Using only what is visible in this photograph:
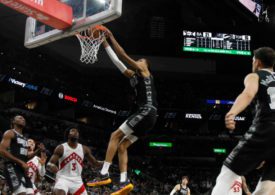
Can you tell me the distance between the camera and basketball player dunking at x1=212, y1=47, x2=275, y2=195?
177 inches

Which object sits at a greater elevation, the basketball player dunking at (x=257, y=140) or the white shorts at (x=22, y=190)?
the basketball player dunking at (x=257, y=140)

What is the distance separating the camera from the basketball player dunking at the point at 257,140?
4.50 metres

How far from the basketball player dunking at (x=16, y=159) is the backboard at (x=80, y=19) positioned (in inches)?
80.8

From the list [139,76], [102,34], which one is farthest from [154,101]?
[102,34]

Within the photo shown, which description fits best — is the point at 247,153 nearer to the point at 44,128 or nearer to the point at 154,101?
the point at 154,101

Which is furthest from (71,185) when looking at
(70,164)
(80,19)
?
(80,19)

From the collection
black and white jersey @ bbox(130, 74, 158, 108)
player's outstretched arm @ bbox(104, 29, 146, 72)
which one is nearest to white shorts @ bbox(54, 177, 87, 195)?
black and white jersey @ bbox(130, 74, 158, 108)

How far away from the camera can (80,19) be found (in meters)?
8.83

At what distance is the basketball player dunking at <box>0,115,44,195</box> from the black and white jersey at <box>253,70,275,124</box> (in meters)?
4.95

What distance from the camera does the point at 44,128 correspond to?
2723 cm

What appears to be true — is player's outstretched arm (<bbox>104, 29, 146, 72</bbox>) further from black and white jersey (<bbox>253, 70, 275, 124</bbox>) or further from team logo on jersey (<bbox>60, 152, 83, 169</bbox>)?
black and white jersey (<bbox>253, 70, 275, 124</bbox>)

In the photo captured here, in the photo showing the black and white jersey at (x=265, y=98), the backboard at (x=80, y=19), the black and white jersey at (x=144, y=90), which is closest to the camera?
the black and white jersey at (x=265, y=98)

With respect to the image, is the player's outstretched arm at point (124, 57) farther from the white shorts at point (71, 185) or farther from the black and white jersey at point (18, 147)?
the white shorts at point (71, 185)

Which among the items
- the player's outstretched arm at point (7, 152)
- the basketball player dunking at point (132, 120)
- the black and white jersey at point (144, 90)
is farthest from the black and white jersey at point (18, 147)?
the black and white jersey at point (144, 90)
